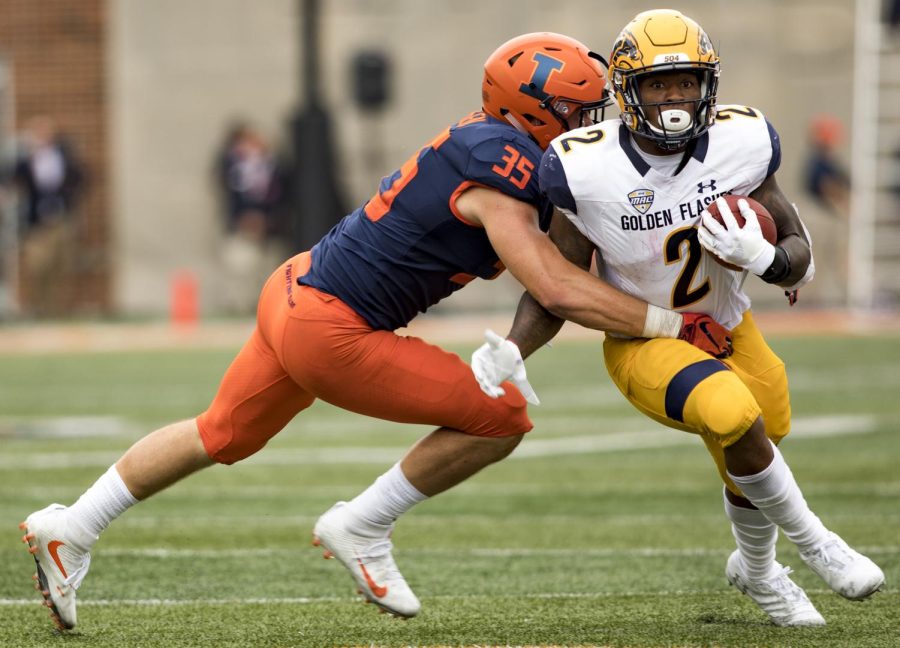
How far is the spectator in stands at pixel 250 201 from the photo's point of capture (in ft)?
59.4

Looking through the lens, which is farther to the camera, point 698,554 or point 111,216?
point 111,216

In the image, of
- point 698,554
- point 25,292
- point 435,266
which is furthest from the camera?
point 25,292

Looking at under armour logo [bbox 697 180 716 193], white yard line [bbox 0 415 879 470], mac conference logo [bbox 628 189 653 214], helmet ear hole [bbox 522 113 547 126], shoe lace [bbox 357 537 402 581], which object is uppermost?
helmet ear hole [bbox 522 113 547 126]

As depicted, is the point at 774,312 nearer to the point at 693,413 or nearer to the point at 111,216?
the point at 111,216

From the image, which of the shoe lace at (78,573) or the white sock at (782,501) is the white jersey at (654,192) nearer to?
the white sock at (782,501)

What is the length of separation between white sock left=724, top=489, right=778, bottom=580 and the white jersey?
0.64 meters

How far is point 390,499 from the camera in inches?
181

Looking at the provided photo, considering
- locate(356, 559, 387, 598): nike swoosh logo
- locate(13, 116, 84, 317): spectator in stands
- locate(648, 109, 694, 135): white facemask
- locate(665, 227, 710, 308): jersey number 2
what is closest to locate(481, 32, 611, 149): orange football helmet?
locate(648, 109, 694, 135): white facemask

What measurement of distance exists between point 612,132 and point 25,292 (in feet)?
49.9

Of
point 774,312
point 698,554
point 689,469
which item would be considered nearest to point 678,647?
point 698,554

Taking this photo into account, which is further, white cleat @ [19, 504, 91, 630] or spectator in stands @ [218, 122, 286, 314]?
spectator in stands @ [218, 122, 286, 314]

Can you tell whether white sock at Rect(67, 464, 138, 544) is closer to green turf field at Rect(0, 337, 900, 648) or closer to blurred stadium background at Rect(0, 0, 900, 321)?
green turf field at Rect(0, 337, 900, 648)

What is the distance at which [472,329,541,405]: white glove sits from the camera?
4.25m

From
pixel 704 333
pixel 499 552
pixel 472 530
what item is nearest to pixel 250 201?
pixel 472 530
